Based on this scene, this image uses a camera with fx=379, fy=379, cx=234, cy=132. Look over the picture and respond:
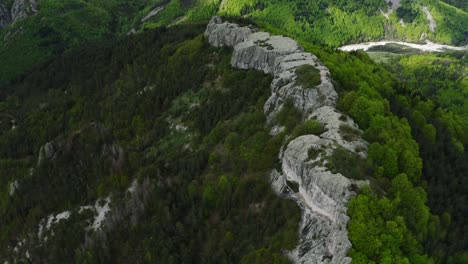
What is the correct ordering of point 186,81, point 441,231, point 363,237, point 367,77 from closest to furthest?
1. point 363,237
2. point 441,231
3. point 367,77
4. point 186,81

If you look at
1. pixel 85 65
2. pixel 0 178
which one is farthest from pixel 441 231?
pixel 85 65

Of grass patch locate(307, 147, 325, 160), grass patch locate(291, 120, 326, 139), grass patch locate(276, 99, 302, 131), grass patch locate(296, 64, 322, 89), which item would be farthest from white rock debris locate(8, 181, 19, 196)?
grass patch locate(307, 147, 325, 160)

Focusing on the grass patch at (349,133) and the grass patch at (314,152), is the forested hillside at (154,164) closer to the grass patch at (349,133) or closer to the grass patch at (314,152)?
the grass patch at (314,152)

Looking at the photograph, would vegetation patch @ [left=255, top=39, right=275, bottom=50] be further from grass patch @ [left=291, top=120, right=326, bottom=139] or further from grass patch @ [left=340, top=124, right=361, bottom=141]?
grass patch @ [left=340, top=124, right=361, bottom=141]

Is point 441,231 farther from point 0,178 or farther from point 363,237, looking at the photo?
point 0,178

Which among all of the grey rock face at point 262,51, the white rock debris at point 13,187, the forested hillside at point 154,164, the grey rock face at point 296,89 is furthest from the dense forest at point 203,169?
the grey rock face at point 262,51

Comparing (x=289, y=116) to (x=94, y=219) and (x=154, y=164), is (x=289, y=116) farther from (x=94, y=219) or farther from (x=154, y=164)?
(x=94, y=219)
